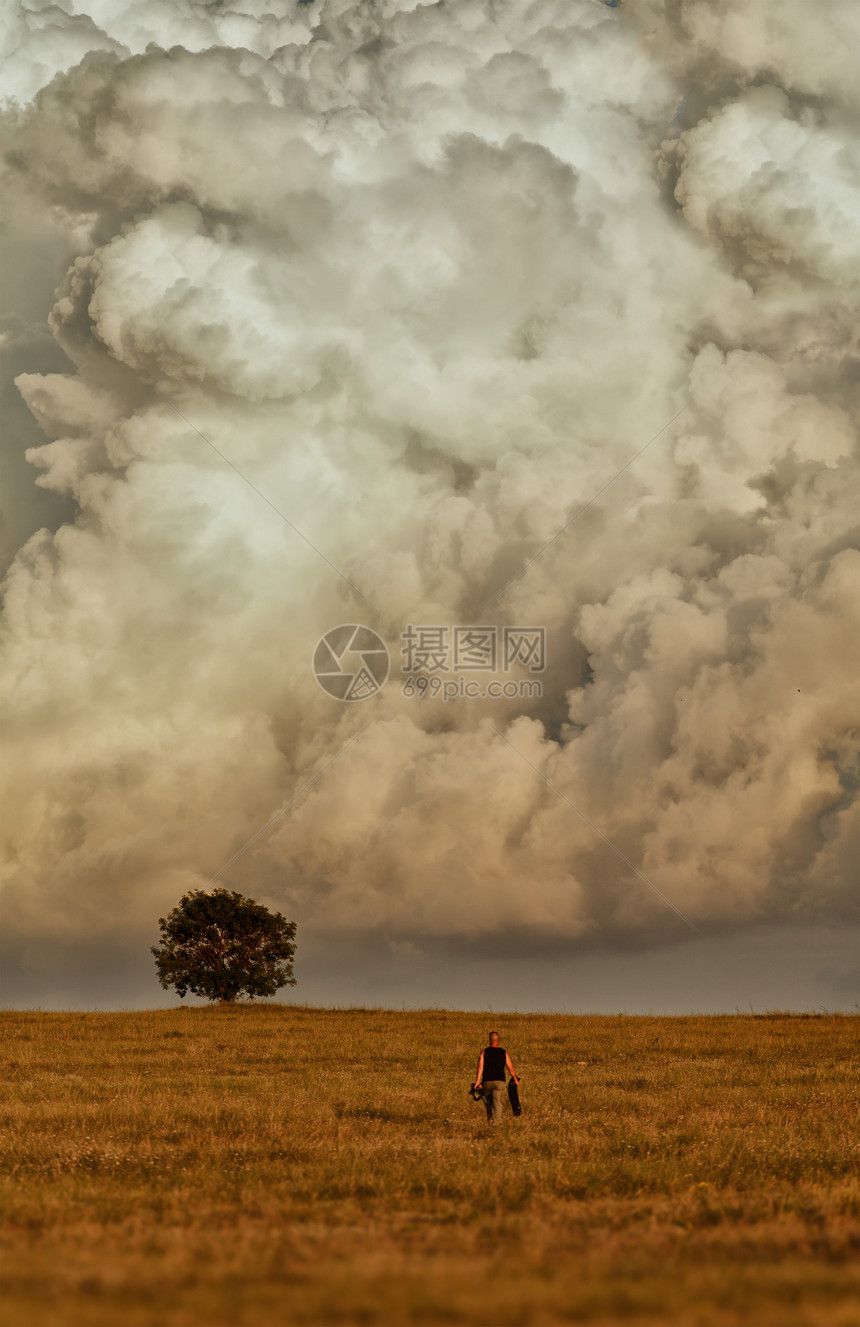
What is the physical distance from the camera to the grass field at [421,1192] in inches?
320

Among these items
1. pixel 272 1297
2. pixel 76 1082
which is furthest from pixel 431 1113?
pixel 272 1297

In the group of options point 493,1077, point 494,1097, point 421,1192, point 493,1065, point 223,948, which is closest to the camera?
point 421,1192

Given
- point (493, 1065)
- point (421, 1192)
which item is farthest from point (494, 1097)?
point (421, 1192)

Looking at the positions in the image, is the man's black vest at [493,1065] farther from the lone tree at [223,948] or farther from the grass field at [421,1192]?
the lone tree at [223,948]

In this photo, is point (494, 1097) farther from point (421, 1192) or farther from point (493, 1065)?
point (421, 1192)

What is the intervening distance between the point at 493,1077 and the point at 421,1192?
8.16 m

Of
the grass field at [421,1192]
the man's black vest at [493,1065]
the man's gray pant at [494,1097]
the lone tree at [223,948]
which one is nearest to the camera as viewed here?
the grass field at [421,1192]

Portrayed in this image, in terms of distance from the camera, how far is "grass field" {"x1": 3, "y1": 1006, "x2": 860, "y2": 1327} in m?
8.12

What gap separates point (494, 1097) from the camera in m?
22.2

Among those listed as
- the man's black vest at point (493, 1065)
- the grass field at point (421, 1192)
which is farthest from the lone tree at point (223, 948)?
the man's black vest at point (493, 1065)

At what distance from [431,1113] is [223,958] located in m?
45.0

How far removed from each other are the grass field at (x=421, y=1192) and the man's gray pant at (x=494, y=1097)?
1.69ft

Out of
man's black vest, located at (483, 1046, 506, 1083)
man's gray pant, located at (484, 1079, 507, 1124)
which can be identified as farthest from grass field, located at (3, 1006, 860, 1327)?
man's black vest, located at (483, 1046, 506, 1083)

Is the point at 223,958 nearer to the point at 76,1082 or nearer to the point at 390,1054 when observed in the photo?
the point at 390,1054
